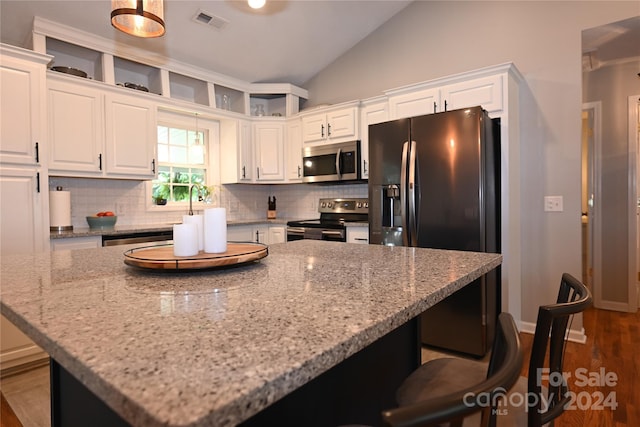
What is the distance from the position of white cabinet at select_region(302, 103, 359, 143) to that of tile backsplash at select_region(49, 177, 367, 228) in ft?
1.96

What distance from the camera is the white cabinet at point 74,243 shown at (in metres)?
2.75

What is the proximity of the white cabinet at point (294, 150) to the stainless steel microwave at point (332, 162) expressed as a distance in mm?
116

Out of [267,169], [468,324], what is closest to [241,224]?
[267,169]

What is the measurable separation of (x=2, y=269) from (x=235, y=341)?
1130mm

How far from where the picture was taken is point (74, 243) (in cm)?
282

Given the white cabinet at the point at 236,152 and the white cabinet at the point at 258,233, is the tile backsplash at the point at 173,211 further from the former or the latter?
the white cabinet at the point at 258,233

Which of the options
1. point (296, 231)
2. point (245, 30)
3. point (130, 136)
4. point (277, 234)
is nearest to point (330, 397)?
point (296, 231)

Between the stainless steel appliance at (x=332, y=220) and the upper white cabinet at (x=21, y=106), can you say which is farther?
the stainless steel appliance at (x=332, y=220)

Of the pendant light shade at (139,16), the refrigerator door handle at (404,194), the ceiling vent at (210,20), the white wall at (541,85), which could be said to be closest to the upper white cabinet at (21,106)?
the ceiling vent at (210,20)

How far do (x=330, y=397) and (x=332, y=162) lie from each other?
10.4 feet

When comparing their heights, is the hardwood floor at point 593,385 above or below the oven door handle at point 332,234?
below

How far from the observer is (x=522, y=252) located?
10.4ft

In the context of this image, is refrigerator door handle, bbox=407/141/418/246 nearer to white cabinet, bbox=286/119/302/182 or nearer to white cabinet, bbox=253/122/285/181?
white cabinet, bbox=286/119/302/182

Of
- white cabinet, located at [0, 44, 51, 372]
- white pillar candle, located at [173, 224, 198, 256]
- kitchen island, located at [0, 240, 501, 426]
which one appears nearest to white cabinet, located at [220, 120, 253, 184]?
white cabinet, located at [0, 44, 51, 372]
